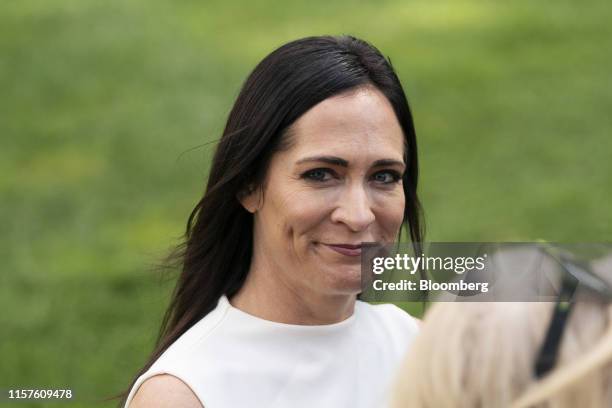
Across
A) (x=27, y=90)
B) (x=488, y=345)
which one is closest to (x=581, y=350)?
(x=488, y=345)

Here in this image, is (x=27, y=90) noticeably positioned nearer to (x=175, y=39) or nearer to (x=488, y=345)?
(x=175, y=39)

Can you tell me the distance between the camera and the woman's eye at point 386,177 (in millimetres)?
2564

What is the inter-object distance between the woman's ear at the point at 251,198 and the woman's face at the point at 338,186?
80mm

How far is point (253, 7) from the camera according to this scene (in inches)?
420

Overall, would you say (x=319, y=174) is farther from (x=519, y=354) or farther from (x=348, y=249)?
(x=519, y=354)

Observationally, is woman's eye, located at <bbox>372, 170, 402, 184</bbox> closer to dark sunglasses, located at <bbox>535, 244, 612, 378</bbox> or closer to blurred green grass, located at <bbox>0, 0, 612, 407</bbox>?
dark sunglasses, located at <bbox>535, 244, 612, 378</bbox>

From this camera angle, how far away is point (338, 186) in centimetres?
252

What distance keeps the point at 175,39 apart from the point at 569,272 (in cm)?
855

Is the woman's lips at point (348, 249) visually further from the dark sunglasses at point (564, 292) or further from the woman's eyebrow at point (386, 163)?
the dark sunglasses at point (564, 292)

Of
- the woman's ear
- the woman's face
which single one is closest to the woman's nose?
the woman's face

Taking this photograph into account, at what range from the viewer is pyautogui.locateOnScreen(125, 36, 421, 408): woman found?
2531 millimetres

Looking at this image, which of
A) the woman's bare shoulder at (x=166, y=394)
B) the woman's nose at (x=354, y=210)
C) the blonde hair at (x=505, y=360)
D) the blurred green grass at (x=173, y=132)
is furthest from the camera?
the blurred green grass at (x=173, y=132)

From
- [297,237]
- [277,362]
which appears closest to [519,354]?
[297,237]

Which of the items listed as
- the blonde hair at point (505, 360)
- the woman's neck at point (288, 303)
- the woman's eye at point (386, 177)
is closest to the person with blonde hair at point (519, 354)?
the blonde hair at point (505, 360)
